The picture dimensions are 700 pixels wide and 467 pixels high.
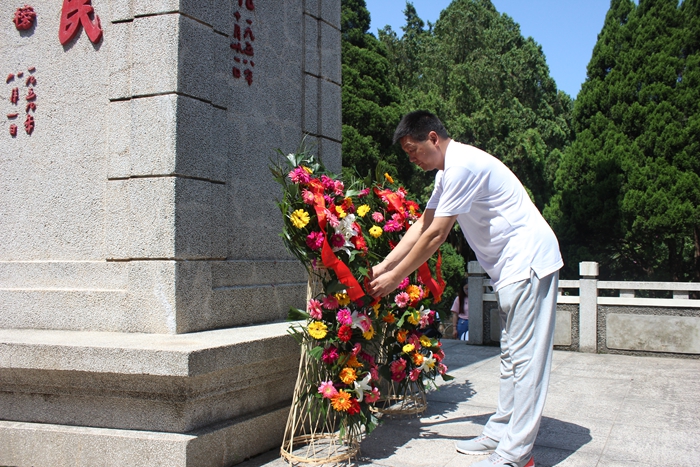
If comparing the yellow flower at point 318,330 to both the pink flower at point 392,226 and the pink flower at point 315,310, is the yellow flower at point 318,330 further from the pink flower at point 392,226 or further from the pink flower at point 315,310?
the pink flower at point 392,226

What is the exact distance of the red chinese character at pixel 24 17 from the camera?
3793 mm

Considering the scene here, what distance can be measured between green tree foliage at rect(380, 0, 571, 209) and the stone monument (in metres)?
12.9

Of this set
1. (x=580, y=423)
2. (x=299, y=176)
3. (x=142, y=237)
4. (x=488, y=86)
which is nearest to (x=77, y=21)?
(x=142, y=237)

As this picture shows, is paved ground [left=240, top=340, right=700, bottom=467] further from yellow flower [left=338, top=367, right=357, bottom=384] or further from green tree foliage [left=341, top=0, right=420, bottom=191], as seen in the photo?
green tree foliage [left=341, top=0, right=420, bottom=191]

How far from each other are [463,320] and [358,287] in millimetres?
5267

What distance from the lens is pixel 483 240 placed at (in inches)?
117

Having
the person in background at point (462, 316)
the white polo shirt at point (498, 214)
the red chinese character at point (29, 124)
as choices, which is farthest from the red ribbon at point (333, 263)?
the person in background at point (462, 316)

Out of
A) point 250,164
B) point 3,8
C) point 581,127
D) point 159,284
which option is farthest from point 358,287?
point 581,127

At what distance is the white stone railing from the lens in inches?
256

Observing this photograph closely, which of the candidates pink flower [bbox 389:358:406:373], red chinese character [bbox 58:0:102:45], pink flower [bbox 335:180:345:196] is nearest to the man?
pink flower [bbox 335:180:345:196]

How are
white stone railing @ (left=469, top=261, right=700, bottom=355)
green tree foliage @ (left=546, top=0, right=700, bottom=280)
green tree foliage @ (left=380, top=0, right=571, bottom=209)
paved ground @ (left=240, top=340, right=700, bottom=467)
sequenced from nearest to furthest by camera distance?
paved ground @ (left=240, top=340, right=700, bottom=467) < white stone railing @ (left=469, top=261, right=700, bottom=355) < green tree foliage @ (left=546, top=0, right=700, bottom=280) < green tree foliage @ (left=380, top=0, right=571, bottom=209)

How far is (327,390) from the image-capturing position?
2.83 metres

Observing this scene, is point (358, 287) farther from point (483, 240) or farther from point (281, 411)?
point (281, 411)

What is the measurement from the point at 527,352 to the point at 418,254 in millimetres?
673
